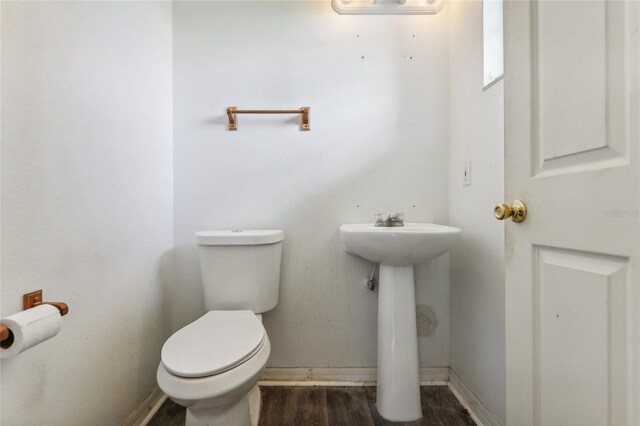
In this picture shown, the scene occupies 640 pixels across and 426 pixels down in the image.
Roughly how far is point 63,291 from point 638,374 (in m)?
1.29

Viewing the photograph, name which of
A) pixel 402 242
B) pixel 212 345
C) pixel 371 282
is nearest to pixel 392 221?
pixel 402 242

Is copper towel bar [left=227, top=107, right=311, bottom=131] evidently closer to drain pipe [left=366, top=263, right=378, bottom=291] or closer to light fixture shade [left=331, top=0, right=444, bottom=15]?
light fixture shade [left=331, top=0, right=444, bottom=15]

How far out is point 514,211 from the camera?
0.62m

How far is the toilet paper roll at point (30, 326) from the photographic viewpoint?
57 centimetres

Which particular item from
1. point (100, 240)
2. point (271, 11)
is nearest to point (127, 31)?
point (271, 11)

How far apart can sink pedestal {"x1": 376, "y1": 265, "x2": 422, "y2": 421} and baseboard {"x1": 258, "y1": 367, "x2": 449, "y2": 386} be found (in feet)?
0.79

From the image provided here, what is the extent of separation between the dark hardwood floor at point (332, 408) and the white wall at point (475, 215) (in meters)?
0.15

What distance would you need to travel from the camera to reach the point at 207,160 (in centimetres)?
139

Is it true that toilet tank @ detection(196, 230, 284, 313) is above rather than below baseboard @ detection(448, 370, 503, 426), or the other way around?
above

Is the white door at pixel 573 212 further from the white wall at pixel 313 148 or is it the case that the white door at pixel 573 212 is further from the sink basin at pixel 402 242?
the white wall at pixel 313 148

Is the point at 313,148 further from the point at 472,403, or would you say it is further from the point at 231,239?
the point at 472,403

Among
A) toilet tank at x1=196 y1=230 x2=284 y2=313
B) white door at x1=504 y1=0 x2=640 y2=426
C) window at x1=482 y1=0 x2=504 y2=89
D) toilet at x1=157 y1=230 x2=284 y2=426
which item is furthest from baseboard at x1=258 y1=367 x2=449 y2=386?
window at x1=482 y1=0 x2=504 y2=89

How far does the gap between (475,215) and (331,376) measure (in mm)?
1062

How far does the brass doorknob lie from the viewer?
2.01ft
